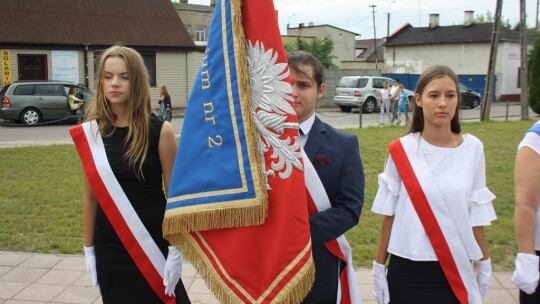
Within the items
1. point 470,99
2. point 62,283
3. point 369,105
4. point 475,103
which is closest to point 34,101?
point 369,105

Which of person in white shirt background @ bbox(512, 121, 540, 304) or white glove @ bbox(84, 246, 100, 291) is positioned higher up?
person in white shirt background @ bbox(512, 121, 540, 304)

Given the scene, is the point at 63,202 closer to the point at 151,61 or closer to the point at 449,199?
the point at 449,199

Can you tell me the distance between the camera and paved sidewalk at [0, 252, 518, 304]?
425cm

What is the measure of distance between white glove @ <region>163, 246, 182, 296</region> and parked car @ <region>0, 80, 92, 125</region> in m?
16.7

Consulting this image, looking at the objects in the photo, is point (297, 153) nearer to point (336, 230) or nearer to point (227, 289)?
point (336, 230)

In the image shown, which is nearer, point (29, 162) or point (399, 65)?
point (29, 162)

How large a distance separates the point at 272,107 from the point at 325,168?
43 cm

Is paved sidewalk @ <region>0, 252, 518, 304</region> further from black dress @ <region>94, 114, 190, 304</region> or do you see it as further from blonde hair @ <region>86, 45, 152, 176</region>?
blonde hair @ <region>86, 45, 152, 176</region>

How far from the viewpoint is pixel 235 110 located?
6.98 ft

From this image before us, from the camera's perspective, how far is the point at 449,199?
2.49 m

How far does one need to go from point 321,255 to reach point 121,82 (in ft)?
4.24

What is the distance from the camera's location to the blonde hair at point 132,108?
2652mm

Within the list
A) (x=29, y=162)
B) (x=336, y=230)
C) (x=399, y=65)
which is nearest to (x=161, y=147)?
(x=336, y=230)

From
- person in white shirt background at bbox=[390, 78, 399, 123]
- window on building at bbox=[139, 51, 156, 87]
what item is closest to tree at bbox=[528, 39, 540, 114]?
person in white shirt background at bbox=[390, 78, 399, 123]
